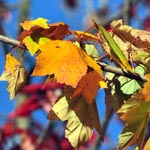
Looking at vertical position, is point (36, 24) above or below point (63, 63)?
above

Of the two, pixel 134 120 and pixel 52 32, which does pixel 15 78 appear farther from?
pixel 134 120

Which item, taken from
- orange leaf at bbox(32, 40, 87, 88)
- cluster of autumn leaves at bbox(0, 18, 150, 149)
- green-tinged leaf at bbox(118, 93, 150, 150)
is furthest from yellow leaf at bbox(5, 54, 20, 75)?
green-tinged leaf at bbox(118, 93, 150, 150)

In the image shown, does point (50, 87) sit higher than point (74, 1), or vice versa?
point (74, 1)

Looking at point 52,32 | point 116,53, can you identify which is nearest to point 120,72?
point 116,53

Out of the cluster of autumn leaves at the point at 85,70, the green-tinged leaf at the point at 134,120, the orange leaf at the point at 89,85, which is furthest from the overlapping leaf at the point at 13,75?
the green-tinged leaf at the point at 134,120

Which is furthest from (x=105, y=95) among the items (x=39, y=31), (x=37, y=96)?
(x=37, y=96)

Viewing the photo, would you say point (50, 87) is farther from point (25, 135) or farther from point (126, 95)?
point (126, 95)
